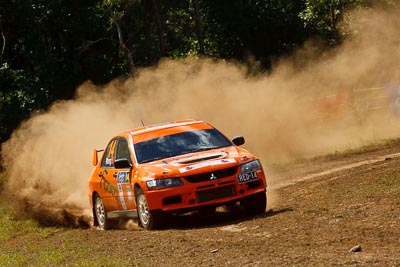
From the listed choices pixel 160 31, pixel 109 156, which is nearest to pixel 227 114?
pixel 109 156

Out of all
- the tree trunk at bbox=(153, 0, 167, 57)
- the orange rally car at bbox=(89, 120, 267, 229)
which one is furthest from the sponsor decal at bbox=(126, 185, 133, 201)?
the tree trunk at bbox=(153, 0, 167, 57)

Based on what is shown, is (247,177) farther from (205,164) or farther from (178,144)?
(178,144)

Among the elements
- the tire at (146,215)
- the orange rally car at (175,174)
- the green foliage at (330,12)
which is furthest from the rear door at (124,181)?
the green foliage at (330,12)

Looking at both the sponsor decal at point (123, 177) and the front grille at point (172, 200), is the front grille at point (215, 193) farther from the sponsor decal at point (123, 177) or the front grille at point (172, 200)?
the sponsor decal at point (123, 177)

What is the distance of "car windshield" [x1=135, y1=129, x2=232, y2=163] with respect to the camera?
1439 centimetres

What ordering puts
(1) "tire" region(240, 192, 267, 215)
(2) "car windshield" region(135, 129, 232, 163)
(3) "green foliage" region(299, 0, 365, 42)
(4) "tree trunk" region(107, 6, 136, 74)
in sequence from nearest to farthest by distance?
(1) "tire" region(240, 192, 267, 215)
(2) "car windshield" region(135, 129, 232, 163)
(3) "green foliage" region(299, 0, 365, 42)
(4) "tree trunk" region(107, 6, 136, 74)

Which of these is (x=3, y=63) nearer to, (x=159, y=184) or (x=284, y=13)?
(x=284, y=13)

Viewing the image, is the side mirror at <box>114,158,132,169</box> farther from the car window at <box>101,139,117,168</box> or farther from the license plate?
the license plate

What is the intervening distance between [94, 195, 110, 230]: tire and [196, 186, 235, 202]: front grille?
107 inches

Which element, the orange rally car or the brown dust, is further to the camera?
the brown dust

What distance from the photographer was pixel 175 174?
1340 cm

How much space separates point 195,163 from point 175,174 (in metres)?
0.36

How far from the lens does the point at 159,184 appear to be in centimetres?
1341

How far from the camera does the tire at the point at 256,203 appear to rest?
→ 45.2ft
